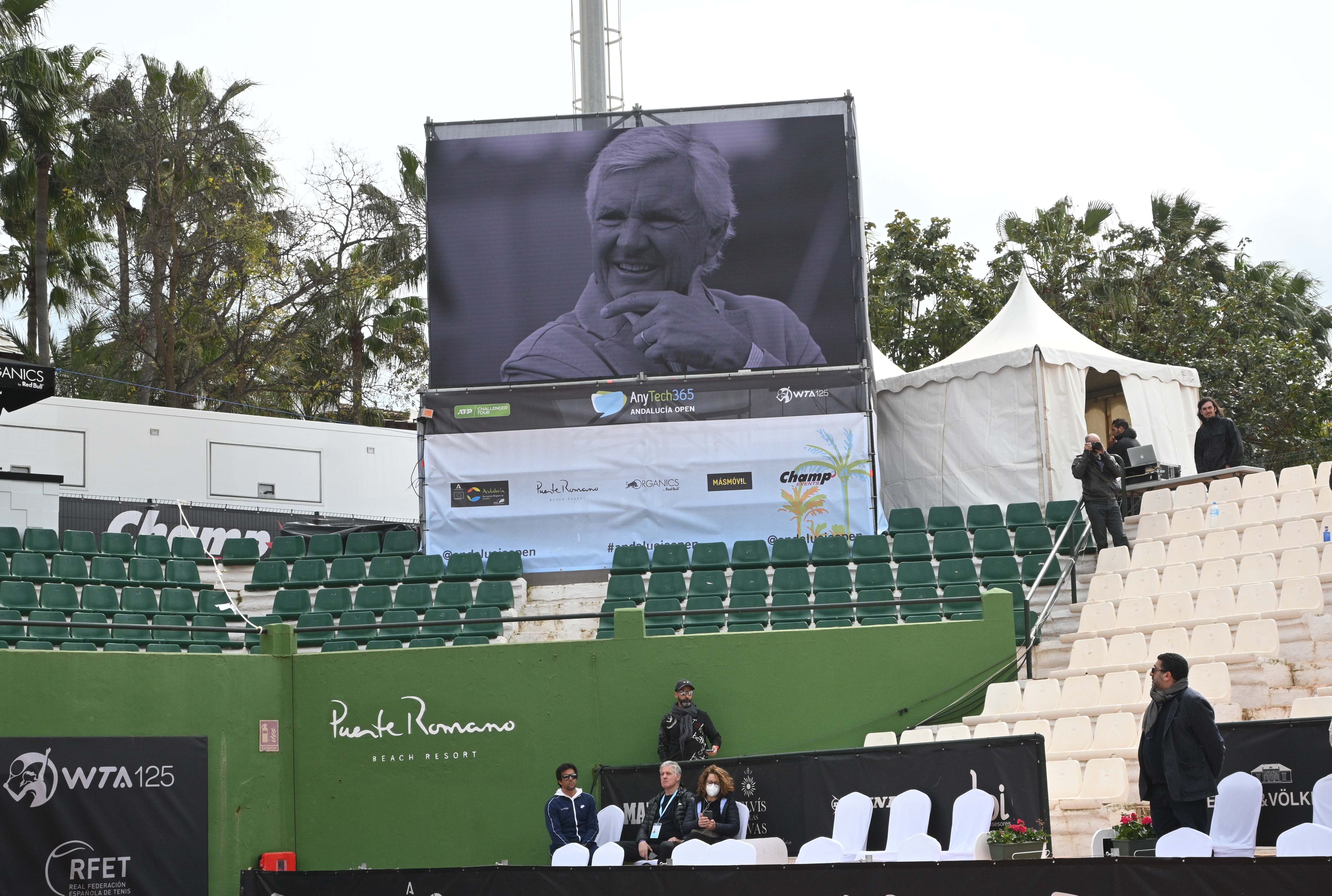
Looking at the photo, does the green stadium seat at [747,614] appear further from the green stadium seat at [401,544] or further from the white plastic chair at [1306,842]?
the white plastic chair at [1306,842]

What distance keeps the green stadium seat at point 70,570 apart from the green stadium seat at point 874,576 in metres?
8.57

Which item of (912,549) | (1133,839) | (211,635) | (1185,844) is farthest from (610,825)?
(211,635)

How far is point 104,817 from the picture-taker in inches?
502

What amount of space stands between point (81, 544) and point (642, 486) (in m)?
6.91

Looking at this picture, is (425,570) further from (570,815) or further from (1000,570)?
(1000,570)

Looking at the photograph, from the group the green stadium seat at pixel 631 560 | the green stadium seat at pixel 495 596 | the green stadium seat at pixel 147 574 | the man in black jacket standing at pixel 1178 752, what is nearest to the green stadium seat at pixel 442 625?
the green stadium seat at pixel 495 596

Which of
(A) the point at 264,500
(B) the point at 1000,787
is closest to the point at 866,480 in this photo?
(B) the point at 1000,787

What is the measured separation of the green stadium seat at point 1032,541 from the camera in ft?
51.8

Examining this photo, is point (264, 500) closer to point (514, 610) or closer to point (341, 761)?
point (514, 610)

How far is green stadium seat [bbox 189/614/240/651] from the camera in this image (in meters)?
14.2

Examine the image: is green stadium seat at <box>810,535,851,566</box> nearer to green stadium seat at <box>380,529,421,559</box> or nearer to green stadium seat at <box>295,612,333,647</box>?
green stadium seat at <box>380,529,421,559</box>

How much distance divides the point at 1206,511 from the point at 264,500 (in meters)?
15.5

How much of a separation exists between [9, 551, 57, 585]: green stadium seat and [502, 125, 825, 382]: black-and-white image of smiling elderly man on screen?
5.99 meters

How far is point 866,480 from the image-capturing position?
17.8 m
